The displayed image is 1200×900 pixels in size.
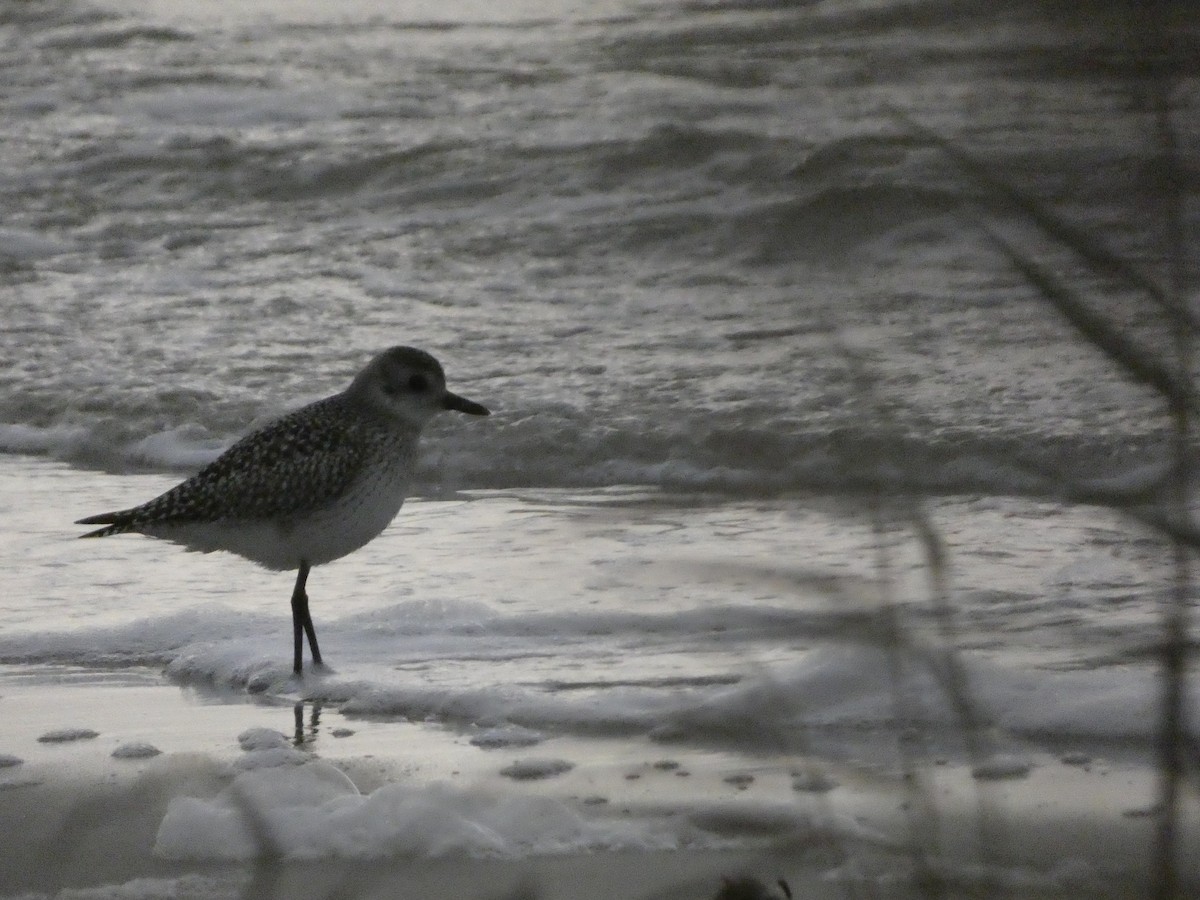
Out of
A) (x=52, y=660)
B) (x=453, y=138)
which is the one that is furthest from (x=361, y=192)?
(x=52, y=660)

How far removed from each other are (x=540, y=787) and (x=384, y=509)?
1942 mm

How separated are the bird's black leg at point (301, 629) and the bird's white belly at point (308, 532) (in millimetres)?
218

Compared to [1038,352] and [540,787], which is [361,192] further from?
[540,787]

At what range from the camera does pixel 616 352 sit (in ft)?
29.7

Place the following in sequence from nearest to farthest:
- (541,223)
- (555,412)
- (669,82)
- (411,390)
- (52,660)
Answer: (52,660) → (411,390) → (555,412) → (541,223) → (669,82)

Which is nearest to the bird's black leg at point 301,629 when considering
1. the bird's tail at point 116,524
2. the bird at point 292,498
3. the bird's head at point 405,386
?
the bird at point 292,498

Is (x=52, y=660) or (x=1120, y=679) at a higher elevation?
(x=1120, y=679)

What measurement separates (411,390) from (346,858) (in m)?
Result: 2.82

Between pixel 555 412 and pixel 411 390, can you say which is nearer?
pixel 411 390

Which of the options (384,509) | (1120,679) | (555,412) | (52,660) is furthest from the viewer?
(555,412)

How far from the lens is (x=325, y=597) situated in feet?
19.6

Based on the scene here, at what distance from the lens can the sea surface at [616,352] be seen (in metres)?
1.78

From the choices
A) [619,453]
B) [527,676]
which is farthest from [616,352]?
[527,676]

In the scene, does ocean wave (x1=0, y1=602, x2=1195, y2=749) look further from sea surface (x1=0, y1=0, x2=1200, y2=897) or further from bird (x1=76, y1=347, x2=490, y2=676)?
bird (x1=76, y1=347, x2=490, y2=676)
